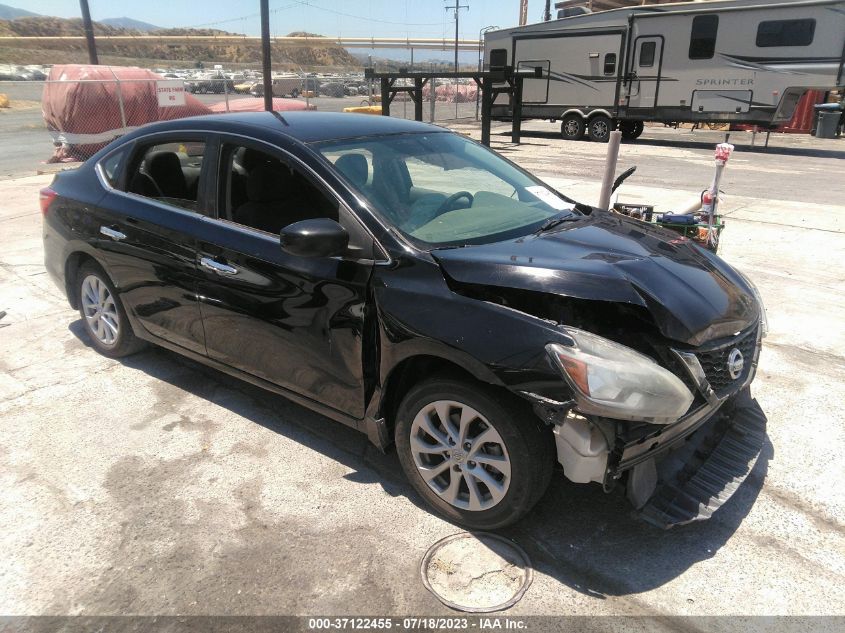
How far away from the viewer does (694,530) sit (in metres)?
2.82

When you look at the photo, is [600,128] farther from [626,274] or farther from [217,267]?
[626,274]

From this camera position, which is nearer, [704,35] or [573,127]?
[704,35]

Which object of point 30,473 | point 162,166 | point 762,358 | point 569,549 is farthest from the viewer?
point 762,358

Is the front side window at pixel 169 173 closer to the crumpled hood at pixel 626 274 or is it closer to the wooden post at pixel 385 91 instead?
the crumpled hood at pixel 626 274

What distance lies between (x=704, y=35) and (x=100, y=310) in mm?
18505

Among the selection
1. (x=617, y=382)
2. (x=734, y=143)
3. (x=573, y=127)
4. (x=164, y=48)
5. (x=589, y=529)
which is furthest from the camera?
(x=164, y=48)

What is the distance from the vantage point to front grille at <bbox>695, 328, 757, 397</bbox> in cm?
261

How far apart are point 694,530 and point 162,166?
3.66m

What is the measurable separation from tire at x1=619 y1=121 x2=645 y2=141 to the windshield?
19.6 metres

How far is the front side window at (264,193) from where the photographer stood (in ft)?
10.4

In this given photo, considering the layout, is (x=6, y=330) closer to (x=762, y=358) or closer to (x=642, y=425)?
(x=642, y=425)

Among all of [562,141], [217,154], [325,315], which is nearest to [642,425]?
[325,315]

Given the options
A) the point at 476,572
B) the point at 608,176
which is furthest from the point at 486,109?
the point at 476,572

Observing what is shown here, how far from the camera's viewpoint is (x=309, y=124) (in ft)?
11.7
